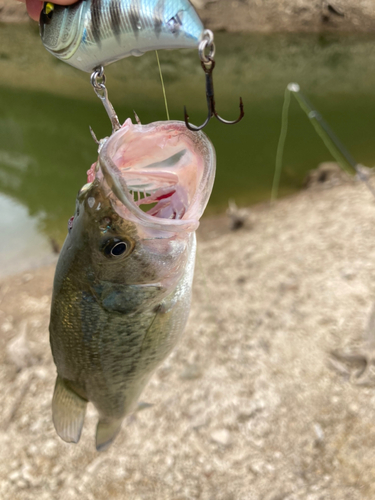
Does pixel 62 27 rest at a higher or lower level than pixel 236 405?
higher

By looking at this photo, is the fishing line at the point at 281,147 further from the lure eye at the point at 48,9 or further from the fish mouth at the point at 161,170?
the lure eye at the point at 48,9

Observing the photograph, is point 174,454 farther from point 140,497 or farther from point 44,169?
point 44,169

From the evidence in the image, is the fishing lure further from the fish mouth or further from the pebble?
the pebble

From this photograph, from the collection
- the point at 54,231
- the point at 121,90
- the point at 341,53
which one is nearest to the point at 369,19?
the point at 341,53

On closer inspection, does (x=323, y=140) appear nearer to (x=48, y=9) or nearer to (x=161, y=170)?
(x=161, y=170)

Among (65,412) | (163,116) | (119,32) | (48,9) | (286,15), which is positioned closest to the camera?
(119,32)

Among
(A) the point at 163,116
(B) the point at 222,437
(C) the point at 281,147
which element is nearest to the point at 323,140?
(C) the point at 281,147
